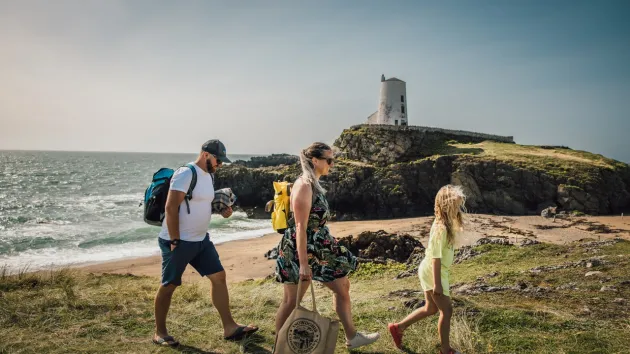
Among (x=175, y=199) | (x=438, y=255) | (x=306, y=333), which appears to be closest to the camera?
(x=306, y=333)

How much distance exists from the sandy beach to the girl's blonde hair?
11462 mm

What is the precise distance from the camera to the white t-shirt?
3.92 m

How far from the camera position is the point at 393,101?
56.4 meters

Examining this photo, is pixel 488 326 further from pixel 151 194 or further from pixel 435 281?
pixel 151 194

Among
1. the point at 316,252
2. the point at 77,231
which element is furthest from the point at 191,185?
the point at 77,231

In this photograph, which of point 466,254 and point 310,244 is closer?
point 310,244

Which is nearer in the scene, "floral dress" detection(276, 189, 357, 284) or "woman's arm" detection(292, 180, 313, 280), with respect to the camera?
"woman's arm" detection(292, 180, 313, 280)

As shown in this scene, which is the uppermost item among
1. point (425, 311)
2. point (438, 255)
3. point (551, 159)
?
point (551, 159)

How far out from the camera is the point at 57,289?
6309mm

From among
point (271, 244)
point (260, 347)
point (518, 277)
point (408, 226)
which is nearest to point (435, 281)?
point (260, 347)

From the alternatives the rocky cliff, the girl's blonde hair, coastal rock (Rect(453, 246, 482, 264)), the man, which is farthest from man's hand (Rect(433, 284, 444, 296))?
the rocky cliff

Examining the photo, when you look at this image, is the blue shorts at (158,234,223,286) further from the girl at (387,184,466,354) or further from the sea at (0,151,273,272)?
the sea at (0,151,273,272)

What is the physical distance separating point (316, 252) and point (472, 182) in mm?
36925

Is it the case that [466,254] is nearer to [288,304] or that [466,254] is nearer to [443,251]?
[443,251]
